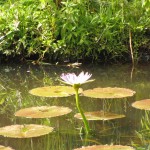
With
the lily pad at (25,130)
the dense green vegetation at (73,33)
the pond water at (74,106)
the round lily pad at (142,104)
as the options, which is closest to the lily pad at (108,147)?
the pond water at (74,106)

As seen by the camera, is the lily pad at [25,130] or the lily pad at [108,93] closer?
the lily pad at [25,130]

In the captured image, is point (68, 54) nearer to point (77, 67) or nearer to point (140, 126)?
point (77, 67)

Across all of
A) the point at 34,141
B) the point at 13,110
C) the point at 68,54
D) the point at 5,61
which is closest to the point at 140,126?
the point at 34,141

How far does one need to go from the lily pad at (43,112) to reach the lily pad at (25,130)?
193mm

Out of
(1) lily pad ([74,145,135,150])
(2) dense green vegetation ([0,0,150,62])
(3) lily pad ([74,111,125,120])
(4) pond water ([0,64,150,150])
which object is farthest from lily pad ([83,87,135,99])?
(2) dense green vegetation ([0,0,150,62])

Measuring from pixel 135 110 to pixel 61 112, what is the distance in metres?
0.46

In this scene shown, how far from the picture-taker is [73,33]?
189 inches

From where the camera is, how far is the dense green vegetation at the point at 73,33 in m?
4.82

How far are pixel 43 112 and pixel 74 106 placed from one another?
12.9 inches

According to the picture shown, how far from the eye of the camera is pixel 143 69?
4.59m

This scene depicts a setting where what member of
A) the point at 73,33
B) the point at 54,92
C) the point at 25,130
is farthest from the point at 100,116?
the point at 73,33

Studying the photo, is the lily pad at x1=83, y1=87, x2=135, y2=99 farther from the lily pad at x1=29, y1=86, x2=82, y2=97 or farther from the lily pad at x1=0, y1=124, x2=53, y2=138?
the lily pad at x1=0, y1=124, x2=53, y2=138

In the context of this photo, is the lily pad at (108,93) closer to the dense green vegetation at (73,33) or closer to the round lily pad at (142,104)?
the round lily pad at (142,104)

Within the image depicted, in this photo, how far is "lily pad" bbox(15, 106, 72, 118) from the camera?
125 inches
